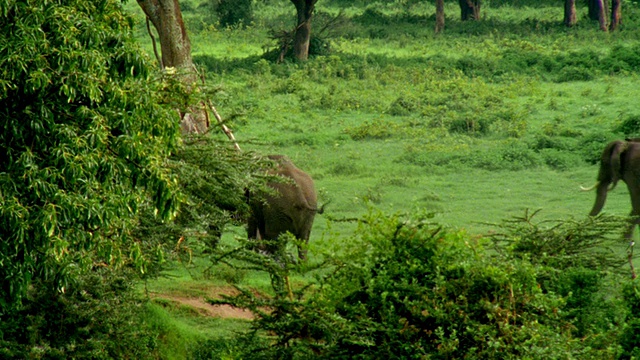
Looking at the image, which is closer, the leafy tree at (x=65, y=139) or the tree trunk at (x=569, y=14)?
the leafy tree at (x=65, y=139)

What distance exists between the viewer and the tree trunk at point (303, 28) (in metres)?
27.1

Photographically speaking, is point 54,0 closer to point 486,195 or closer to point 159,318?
point 159,318

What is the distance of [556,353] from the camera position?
20.6ft

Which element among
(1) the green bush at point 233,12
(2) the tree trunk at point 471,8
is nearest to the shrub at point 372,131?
(1) the green bush at point 233,12

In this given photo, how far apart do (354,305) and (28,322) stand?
282cm

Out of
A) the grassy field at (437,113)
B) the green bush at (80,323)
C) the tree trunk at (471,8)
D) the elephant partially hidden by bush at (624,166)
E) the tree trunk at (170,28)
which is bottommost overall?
the grassy field at (437,113)

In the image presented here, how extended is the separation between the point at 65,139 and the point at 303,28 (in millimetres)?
21575

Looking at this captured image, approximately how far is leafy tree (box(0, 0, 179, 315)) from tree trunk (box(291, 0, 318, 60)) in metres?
20.4

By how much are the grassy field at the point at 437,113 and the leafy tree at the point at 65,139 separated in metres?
3.37

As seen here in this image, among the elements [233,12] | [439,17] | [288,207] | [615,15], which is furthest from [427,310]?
[615,15]

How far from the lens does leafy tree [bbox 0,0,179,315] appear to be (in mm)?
6246

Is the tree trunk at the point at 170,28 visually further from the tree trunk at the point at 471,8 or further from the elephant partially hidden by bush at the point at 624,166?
the tree trunk at the point at 471,8

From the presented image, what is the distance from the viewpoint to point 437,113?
2203 cm

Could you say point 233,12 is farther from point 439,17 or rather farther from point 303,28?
point 303,28
